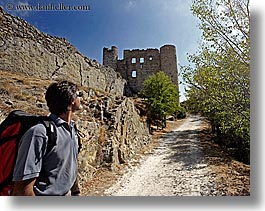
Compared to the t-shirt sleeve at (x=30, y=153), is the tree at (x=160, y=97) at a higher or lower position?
higher

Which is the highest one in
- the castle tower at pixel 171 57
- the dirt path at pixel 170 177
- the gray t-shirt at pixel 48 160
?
the castle tower at pixel 171 57

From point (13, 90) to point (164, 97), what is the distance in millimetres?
3680

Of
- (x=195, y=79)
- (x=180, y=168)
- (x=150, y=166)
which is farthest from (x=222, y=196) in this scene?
(x=195, y=79)

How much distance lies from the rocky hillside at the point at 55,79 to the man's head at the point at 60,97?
54.0 inches

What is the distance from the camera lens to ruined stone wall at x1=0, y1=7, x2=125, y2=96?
3092mm

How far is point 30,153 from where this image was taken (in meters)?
0.93

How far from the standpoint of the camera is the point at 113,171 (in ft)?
9.53

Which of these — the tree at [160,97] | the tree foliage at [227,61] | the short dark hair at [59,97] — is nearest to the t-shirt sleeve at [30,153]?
the short dark hair at [59,97]

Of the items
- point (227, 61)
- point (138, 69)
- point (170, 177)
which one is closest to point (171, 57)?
point (227, 61)

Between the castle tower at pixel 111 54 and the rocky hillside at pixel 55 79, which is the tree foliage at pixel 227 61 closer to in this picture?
the castle tower at pixel 111 54

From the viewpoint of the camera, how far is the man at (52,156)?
3.07ft

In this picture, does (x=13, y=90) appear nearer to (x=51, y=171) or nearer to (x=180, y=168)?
Answer: (x=180, y=168)

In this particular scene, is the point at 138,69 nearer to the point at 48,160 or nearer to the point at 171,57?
the point at 171,57

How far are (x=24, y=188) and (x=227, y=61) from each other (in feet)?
7.41
